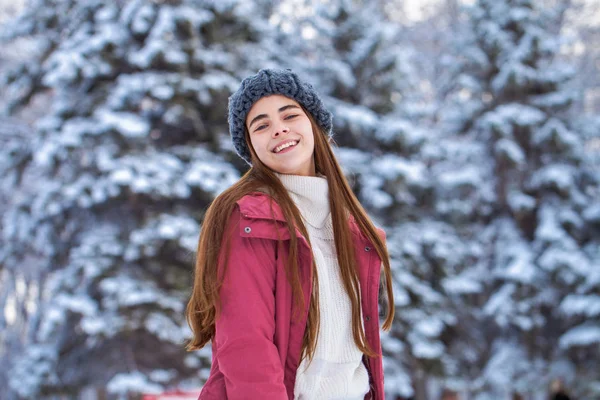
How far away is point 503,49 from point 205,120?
5627 millimetres

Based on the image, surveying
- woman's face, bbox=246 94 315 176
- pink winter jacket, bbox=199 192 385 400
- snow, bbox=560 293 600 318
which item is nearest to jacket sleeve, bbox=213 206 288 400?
pink winter jacket, bbox=199 192 385 400

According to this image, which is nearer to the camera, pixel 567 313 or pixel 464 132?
pixel 567 313

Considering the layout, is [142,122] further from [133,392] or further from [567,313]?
[567,313]

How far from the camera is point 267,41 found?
1098cm

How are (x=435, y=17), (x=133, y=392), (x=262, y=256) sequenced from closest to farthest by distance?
1. (x=262, y=256)
2. (x=133, y=392)
3. (x=435, y=17)

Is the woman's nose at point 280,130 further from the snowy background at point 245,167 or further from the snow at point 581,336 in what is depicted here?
the snow at point 581,336

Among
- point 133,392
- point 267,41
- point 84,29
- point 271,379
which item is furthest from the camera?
point 267,41

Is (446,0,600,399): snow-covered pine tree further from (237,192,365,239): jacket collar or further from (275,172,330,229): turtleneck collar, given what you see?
(237,192,365,239): jacket collar

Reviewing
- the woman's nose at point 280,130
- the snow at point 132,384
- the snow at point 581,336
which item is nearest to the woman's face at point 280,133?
the woman's nose at point 280,130

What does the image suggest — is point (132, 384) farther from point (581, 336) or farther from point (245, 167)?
point (581, 336)

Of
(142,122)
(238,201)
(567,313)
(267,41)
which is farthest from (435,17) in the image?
(238,201)

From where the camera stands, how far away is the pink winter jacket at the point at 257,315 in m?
1.77

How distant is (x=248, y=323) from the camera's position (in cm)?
179

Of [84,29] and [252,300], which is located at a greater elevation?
[84,29]
